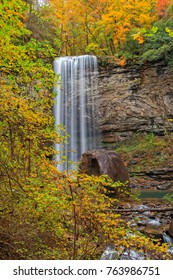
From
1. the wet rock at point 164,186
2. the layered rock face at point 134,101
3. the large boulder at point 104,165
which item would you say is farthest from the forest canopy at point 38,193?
the layered rock face at point 134,101

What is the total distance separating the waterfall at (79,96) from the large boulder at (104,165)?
846 cm

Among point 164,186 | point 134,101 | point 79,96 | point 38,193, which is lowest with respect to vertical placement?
point 164,186

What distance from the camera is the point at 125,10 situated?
60.7ft

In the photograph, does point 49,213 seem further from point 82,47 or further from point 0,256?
point 82,47

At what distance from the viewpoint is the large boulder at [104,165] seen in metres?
8.61

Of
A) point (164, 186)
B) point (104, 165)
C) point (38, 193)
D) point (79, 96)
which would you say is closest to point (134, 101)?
point (79, 96)

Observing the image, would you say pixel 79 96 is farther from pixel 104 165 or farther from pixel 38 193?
pixel 38 193

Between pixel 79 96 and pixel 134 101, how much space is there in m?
3.67

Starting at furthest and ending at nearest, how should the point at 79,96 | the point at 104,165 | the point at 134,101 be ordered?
1. the point at 79,96
2. the point at 134,101
3. the point at 104,165

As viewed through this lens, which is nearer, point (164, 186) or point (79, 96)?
point (164, 186)

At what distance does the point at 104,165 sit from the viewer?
873 cm

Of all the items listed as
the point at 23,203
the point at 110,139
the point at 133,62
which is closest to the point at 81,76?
the point at 133,62

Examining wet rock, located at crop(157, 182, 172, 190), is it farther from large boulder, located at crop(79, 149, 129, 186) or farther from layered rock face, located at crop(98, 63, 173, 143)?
large boulder, located at crop(79, 149, 129, 186)

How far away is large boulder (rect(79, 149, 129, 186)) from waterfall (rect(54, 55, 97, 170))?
846cm
